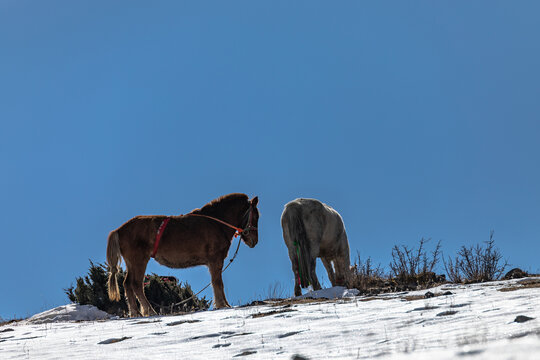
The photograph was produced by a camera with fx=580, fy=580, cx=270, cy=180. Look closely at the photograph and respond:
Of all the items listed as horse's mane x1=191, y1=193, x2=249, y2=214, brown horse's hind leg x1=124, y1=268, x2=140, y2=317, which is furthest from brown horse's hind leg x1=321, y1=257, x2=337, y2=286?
brown horse's hind leg x1=124, y1=268, x2=140, y2=317

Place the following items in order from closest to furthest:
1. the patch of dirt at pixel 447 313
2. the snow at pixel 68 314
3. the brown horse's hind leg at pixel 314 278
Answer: the patch of dirt at pixel 447 313 < the snow at pixel 68 314 < the brown horse's hind leg at pixel 314 278

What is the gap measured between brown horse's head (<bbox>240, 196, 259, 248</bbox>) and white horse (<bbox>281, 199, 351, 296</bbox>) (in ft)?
4.58

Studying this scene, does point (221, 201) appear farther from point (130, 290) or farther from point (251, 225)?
point (130, 290)

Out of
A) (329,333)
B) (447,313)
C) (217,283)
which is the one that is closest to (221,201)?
(217,283)

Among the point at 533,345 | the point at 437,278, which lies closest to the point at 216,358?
the point at 533,345

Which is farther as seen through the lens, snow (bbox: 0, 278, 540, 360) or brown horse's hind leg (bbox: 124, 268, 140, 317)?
brown horse's hind leg (bbox: 124, 268, 140, 317)

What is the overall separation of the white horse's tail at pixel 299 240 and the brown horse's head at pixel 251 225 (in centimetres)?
139

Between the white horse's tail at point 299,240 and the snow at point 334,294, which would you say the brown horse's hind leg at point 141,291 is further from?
the white horse's tail at point 299,240

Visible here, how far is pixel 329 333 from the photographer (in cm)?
523

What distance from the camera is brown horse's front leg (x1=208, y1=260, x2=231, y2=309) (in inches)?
411

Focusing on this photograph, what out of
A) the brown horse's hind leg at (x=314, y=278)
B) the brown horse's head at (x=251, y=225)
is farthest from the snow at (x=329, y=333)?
the brown horse's hind leg at (x=314, y=278)

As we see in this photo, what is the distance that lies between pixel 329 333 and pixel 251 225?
618 centimetres

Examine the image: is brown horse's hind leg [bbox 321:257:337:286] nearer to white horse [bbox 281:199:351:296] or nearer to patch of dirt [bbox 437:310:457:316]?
white horse [bbox 281:199:351:296]

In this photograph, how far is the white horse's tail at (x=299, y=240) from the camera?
39.9 ft
